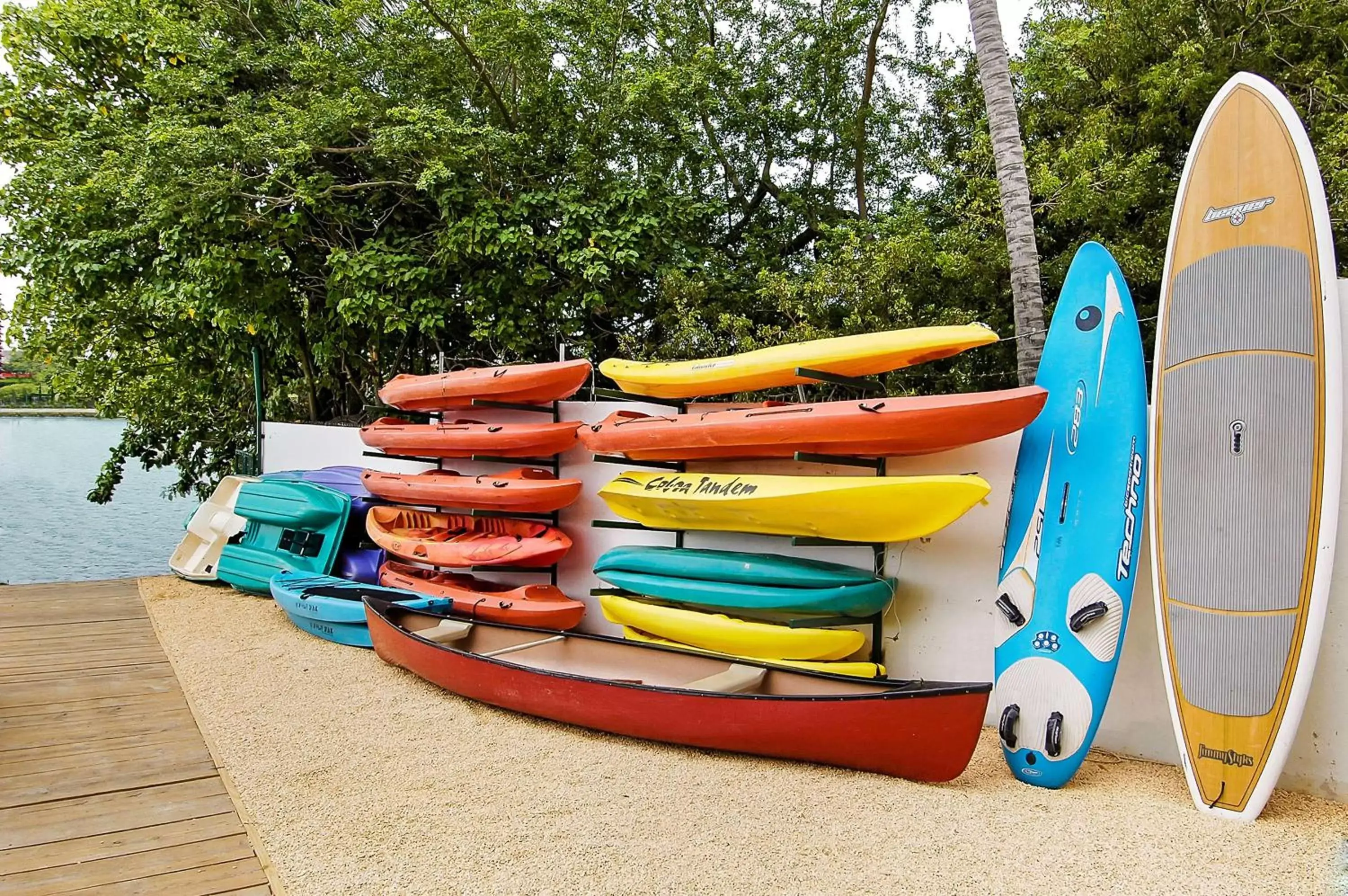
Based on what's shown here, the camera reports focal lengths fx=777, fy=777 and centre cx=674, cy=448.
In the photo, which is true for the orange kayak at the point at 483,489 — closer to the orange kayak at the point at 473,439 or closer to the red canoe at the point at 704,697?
the orange kayak at the point at 473,439

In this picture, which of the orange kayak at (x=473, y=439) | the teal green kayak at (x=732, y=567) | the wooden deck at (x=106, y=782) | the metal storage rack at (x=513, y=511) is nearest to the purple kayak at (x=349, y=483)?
the orange kayak at (x=473, y=439)

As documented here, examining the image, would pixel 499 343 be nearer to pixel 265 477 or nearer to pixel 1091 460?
pixel 265 477

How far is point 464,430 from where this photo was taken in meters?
4.95

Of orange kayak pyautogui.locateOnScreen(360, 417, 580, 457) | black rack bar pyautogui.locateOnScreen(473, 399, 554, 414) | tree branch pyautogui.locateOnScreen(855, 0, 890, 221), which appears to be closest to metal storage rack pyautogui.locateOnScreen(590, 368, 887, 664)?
orange kayak pyautogui.locateOnScreen(360, 417, 580, 457)

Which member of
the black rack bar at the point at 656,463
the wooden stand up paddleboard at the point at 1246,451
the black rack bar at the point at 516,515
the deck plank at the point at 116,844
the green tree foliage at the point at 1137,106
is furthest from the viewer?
the green tree foliage at the point at 1137,106

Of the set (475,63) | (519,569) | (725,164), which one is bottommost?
(519,569)

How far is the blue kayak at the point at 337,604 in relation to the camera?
4.58m

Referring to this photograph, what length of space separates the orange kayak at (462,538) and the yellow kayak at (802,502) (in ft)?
2.14

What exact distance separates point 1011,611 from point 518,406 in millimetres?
3140

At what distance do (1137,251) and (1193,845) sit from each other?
4132 mm

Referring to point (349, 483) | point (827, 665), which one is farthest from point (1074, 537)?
point (349, 483)

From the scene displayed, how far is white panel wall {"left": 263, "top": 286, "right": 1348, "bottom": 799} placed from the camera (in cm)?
251

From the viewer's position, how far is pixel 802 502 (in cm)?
329

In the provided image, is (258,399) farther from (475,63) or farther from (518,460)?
(518,460)
